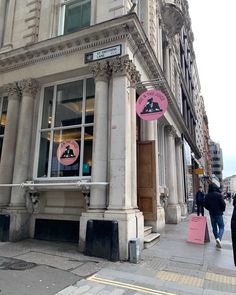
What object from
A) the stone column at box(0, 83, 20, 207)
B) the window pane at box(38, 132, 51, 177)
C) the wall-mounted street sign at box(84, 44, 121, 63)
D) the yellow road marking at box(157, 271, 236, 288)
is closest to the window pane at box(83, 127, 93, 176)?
the window pane at box(38, 132, 51, 177)

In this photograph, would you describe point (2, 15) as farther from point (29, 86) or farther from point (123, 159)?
point (123, 159)

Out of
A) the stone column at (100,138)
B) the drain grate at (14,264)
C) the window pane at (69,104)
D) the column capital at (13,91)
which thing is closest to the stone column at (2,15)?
the column capital at (13,91)

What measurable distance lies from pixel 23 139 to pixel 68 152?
6.23ft

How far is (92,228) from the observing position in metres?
7.22

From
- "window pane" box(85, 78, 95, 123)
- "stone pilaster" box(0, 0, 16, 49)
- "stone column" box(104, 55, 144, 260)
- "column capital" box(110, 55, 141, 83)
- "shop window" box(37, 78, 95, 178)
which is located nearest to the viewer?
"stone column" box(104, 55, 144, 260)

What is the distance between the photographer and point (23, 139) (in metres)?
9.58

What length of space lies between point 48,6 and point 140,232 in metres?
10.4

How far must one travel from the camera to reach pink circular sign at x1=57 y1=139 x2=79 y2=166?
30.0 ft

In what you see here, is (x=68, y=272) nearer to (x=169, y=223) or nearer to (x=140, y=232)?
(x=140, y=232)

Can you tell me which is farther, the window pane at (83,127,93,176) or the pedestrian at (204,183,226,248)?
the window pane at (83,127,93,176)

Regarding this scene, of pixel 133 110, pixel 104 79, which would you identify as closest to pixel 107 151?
pixel 133 110

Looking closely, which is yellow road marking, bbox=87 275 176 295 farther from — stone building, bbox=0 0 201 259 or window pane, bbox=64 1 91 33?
window pane, bbox=64 1 91 33

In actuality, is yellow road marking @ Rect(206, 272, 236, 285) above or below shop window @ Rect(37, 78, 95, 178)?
below

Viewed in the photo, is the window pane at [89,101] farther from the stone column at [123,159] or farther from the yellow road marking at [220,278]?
the yellow road marking at [220,278]
